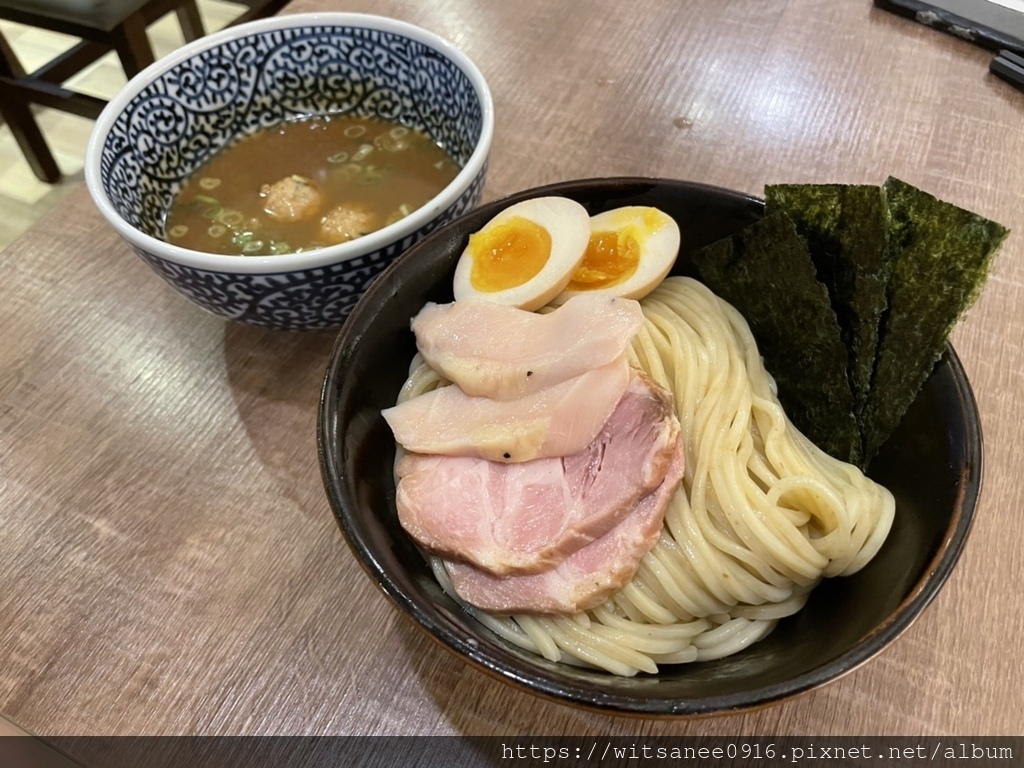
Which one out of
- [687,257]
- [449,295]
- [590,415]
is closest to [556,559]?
[590,415]

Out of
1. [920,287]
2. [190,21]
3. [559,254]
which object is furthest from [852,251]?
[190,21]

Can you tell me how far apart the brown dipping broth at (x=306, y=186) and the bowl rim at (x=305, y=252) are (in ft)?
0.57

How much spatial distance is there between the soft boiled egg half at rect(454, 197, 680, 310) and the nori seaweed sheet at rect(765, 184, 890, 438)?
8.1 inches

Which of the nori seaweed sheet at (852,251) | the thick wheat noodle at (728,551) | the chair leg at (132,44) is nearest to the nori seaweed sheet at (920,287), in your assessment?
the nori seaweed sheet at (852,251)

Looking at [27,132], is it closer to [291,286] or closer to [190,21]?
[190,21]

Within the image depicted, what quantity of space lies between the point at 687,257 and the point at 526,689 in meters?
0.86

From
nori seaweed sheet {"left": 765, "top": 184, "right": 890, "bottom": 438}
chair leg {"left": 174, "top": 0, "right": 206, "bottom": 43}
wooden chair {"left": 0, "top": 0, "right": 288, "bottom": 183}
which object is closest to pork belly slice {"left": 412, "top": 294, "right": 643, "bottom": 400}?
nori seaweed sheet {"left": 765, "top": 184, "right": 890, "bottom": 438}

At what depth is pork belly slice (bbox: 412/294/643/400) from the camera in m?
1.15

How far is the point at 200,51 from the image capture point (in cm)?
160

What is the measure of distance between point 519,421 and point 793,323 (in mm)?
497

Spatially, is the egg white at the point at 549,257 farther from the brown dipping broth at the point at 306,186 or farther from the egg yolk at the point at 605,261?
the brown dipping broth at the point at 306,186

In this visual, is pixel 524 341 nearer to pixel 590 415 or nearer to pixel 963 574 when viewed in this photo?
pixel 590 415

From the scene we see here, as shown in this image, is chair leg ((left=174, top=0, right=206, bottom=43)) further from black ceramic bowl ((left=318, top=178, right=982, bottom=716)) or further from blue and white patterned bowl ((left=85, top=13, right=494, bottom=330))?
black ceramic bowl ((left=318, top=178, right=982, bottom=716))

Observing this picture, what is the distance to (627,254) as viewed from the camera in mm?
1331
